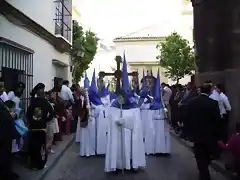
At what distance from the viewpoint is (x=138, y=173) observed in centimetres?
984

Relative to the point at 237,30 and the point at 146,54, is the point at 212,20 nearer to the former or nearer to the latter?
the point at 237,30

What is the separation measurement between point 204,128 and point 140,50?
47826 mm

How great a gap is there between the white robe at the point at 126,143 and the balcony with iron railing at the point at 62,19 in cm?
975

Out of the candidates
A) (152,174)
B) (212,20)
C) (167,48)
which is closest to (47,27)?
(212,20)

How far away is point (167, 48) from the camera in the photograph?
35219 millimetres

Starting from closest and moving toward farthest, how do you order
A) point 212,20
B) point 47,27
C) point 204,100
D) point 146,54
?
point 204,100 → point 212,20 → point 47,27 → point 146,54

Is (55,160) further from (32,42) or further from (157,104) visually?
(32,42)

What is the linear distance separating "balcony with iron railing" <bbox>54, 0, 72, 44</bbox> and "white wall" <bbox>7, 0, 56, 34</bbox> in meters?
0.94

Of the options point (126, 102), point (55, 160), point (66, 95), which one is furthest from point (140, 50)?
point (126, 102)

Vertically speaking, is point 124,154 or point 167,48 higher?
point 167,48

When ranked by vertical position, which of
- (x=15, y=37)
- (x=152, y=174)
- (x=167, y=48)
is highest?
(x=167, y=48)

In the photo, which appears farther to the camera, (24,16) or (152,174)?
(24,16)

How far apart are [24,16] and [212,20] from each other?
5.99 m

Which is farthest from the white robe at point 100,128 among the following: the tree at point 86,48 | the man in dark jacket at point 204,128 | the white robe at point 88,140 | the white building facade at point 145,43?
the white building facade at point 145,43
